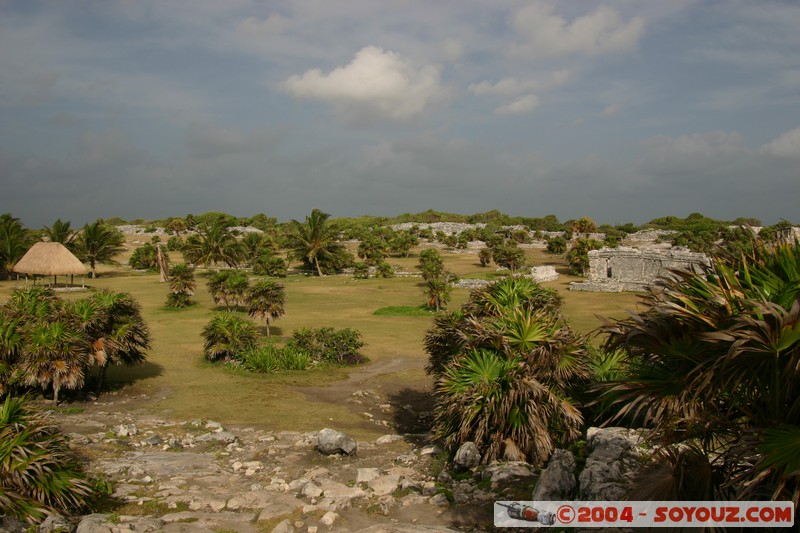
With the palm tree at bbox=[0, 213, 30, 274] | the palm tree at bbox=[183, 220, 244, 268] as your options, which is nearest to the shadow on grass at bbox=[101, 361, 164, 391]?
the palm tree at bbox=[183, 220, 244, 268]

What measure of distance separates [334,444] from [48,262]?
41687 mm

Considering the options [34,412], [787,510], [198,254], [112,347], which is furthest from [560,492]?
[198,254]

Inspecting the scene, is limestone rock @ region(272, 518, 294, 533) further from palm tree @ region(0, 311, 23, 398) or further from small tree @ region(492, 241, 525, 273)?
small tree @ region(492, 241, 525, 273)

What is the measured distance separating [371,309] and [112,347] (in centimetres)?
2298

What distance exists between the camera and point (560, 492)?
28.9 feet

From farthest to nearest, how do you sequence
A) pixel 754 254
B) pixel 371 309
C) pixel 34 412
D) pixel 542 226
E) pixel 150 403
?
pixel 542 226, pixel 371 309, pixel 150 403, pixel 34 412, pixel 754 254

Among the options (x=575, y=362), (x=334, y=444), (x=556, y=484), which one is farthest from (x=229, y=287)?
(x=556, y=484)

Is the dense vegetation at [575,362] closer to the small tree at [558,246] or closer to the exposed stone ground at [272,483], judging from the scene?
the exposed stone ground at [272,483]

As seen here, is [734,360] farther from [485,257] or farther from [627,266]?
[485,257]

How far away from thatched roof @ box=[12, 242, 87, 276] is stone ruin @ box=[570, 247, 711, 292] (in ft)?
138

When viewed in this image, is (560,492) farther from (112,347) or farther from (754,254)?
(112,347)

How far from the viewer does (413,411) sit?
62.2 ft

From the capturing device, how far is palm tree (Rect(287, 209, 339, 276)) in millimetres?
62031

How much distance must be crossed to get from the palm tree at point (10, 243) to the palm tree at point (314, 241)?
24.9m
